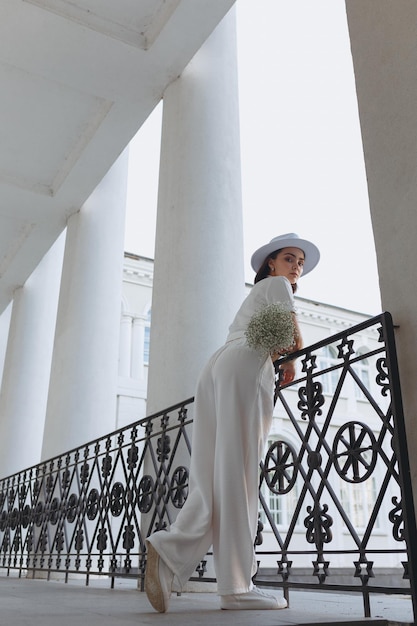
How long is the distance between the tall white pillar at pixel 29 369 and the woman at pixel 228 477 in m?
8.18

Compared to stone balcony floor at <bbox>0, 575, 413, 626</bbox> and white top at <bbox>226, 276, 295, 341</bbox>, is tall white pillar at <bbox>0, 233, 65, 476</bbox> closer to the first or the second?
stone balcony floor at <bbox>0, 575, 413, 626</bbox>

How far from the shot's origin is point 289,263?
11.5 feet

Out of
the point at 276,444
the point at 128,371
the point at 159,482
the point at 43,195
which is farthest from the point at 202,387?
the point at 128,371

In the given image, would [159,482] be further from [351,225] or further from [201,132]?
[351,225]

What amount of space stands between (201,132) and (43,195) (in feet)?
12.7

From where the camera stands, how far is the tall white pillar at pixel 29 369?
10.6m

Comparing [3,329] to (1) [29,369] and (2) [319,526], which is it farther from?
(2) [319,526]

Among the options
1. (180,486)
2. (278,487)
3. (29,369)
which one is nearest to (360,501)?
(29,369)

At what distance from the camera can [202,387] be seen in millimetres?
3113

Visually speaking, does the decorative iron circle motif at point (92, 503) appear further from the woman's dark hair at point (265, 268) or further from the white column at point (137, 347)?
the white column at point (137, 347)

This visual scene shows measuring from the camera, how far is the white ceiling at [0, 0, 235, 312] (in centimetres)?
607

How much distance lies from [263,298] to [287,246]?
52 centimetres

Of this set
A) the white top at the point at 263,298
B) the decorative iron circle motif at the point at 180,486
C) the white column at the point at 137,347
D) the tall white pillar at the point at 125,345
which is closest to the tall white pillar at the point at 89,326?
the decorative iron circle motif at the point at 180,486

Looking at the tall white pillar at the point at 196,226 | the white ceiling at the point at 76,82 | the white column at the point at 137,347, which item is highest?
the white column at the point at 137,347
